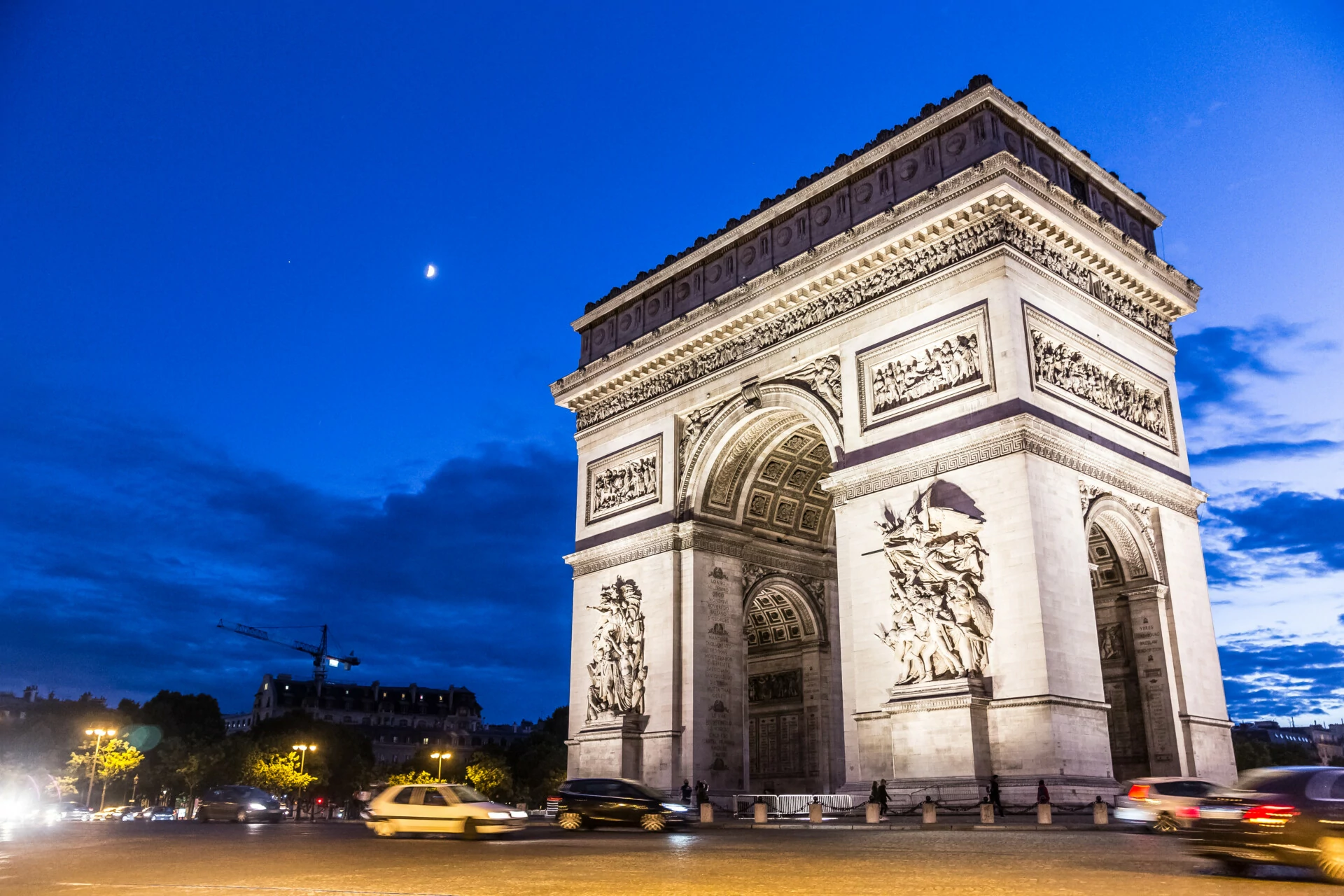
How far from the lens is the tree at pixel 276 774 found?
2569 inches

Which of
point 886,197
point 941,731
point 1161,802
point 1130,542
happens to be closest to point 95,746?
point 941,731

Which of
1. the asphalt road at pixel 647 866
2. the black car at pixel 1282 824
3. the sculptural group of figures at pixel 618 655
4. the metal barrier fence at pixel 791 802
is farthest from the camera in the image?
the sculptural group of figures at pixel 618 655

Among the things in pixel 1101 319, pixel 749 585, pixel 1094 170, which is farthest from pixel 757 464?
pixel 1094 170

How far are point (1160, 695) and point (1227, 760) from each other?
2.51 metres

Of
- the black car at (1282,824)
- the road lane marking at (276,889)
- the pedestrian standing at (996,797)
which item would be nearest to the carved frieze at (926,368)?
the pedestrian standing at (996,797)

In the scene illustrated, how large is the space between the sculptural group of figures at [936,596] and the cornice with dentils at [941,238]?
651 centimetres

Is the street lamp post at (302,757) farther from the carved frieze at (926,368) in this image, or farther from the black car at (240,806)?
the carved frieze at (926,368)

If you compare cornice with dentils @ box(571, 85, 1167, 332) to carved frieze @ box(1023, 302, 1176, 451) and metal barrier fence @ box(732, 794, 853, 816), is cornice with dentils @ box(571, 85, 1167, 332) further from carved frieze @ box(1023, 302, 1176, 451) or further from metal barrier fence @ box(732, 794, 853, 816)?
metal barrier fence @ box(732, 794, 853, 816)

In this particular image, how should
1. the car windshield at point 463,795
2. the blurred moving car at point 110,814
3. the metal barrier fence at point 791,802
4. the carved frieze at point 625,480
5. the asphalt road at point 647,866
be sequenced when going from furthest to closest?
the blurred moving car at point 110,814, the carved frieze at point 625,480, the metal barrier fence at point 791,802, the car windshield at point 463,795, the asphalt road at point 647,866

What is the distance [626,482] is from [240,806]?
14.5m

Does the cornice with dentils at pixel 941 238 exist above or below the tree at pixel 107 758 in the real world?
above

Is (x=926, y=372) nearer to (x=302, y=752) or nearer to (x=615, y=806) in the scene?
(x=615, y=806)

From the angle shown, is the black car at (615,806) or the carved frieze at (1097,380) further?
the carved frieze at (1097,380)

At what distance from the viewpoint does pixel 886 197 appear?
85.5 feet
